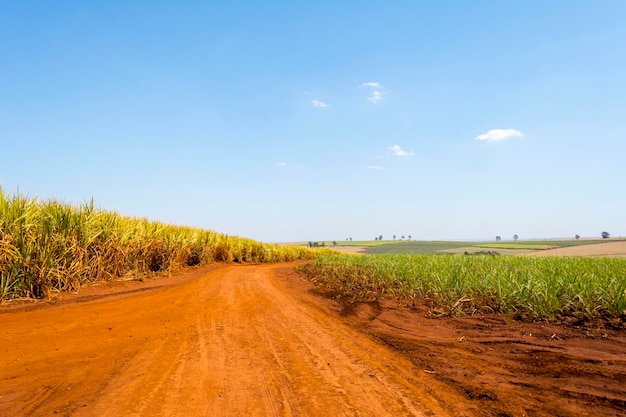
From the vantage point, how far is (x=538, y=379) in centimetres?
352

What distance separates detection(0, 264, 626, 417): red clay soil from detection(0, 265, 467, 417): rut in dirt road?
0.7 inches

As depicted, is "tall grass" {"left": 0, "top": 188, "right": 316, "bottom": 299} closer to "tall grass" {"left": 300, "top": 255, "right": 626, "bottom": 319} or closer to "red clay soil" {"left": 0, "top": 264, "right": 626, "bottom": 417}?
"red clay soil" {"left": 0, "top": 264, "right": 626, "bottom": 417}

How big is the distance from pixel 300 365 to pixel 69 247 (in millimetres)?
7337

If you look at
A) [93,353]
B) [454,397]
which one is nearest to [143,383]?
[93,353]

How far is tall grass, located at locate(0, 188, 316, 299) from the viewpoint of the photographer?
7.24 meters

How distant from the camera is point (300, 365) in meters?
4.03

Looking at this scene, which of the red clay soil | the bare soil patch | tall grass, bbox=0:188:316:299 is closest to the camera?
the red clay soil

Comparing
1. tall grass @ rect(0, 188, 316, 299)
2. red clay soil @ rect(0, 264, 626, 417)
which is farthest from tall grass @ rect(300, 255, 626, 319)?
tall grass @ rect(0, 188, 316, 299)

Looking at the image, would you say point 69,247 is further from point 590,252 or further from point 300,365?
point 590,252

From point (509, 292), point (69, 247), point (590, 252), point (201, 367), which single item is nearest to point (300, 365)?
point (201, 367)

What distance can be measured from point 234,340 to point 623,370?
4.57m

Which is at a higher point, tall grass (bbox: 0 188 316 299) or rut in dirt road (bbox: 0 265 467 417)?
tall grass (bbox: 0 188 316 299)

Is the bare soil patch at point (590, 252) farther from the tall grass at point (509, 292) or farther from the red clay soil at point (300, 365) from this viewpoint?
the red clay soil at point (300, 365)

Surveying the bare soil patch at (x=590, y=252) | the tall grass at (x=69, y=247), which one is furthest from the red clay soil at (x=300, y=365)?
the bare soil patch at (x=590, y=252)
